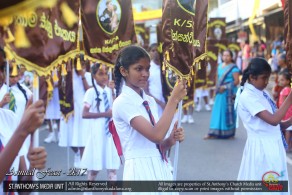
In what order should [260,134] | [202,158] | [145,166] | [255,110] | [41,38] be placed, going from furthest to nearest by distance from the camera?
[202,158] → [260,134] → [255,110] → [145,166] → [41,38]

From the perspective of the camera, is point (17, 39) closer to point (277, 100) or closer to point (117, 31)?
point (117, 31)

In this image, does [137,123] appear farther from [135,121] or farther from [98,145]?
[98,145]

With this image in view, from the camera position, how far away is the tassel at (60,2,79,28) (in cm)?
390

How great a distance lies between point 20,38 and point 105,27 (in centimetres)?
256

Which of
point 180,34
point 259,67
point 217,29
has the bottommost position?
point 259,67

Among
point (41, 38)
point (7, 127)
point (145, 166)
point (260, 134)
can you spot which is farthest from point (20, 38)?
point (260, 134)

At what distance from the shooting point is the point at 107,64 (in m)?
5.39

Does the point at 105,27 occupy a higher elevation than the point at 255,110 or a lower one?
higher

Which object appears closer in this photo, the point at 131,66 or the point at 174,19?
the point at 131,66

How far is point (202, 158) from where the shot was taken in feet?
26.9

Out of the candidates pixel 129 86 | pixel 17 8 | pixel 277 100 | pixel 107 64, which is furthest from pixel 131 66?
pixel 277 100

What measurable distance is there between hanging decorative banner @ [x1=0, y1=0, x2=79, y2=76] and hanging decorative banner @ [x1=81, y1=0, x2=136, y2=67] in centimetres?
130

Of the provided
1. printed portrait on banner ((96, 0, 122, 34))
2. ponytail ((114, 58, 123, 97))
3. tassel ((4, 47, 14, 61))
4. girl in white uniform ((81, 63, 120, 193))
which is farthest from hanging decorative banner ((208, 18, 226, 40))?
tassel ((4, 47, 14, 61))

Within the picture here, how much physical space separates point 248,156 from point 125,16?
2.22m
